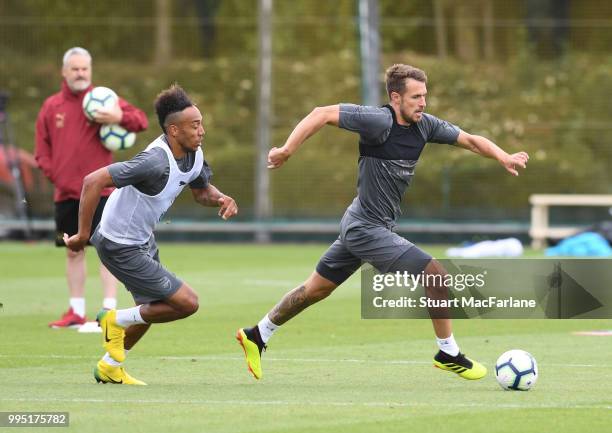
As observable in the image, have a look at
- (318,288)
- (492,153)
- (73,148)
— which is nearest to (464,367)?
(318,288)

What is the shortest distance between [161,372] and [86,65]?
13.8 ft

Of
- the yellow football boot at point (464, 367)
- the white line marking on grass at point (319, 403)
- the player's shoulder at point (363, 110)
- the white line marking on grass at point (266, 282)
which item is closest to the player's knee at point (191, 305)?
the white line marking on grass at point (319, 403)

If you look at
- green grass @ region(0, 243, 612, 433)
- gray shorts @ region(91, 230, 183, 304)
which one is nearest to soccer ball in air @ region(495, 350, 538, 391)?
green grass @ region(0, 243, 612, 433)

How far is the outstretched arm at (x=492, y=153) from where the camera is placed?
383 inches

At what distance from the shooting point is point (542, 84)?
28.9 m

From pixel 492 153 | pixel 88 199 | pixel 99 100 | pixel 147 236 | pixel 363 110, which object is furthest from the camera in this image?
pixel 99 100

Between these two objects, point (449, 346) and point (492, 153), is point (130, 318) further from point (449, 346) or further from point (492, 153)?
point (492, 153)

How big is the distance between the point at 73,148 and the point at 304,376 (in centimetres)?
440

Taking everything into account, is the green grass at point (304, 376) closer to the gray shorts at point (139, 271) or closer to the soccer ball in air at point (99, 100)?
the gray shorts at point (139, 271)

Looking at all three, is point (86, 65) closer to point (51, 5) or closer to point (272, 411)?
point (272, 411)

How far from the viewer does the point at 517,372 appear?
874 cm

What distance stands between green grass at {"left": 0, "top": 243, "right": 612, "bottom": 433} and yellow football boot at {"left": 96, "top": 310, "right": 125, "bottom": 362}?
28 cm

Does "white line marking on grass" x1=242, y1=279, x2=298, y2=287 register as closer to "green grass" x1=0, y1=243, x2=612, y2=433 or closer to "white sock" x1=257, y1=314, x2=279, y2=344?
"green grass" x1=0, y1=243, x2=612, y2=433

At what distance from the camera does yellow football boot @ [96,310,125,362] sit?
903 centimetres
